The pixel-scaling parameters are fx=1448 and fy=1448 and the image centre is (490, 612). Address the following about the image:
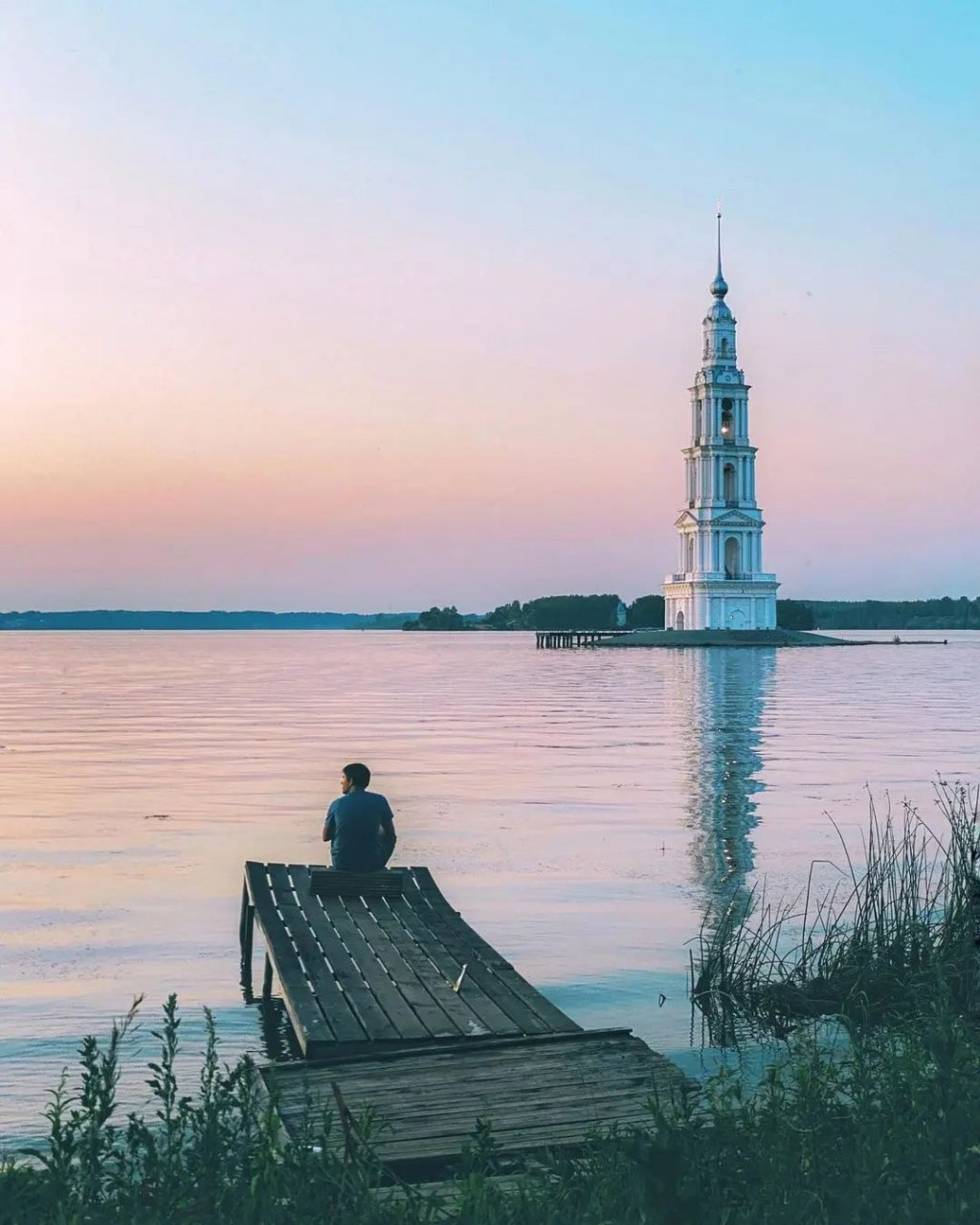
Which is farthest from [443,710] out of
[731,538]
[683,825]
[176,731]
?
[731,538]

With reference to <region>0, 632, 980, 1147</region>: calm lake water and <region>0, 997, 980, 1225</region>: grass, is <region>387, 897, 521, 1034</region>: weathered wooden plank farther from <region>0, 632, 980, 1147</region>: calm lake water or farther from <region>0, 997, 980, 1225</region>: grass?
<region>0, 997, 980, 1225</region>: grass

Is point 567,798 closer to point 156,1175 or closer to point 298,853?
point 298,853

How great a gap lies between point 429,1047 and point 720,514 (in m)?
154

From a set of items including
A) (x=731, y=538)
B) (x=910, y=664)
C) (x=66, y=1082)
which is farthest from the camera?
(x=731, y=538)

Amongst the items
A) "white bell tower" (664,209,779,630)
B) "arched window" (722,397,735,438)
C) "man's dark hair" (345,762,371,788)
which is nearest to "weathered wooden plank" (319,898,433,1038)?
"man's dark hair" (345,762,371,788)

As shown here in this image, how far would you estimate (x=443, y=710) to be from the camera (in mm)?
55906

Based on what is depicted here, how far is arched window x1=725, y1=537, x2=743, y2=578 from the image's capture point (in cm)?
16038

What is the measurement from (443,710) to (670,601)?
111745 millimetres

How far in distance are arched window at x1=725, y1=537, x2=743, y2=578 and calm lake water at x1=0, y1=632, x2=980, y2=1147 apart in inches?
3919

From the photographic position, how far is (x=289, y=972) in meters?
10.5

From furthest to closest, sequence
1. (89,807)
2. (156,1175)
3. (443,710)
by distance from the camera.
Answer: (443,710) → (89,807) → (156,1175)

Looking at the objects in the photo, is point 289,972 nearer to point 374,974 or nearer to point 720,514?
point 374,974

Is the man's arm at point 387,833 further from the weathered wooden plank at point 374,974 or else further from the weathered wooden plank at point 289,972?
the weathered wooden plank at point 289,972

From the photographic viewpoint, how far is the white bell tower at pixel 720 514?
15700 cm
